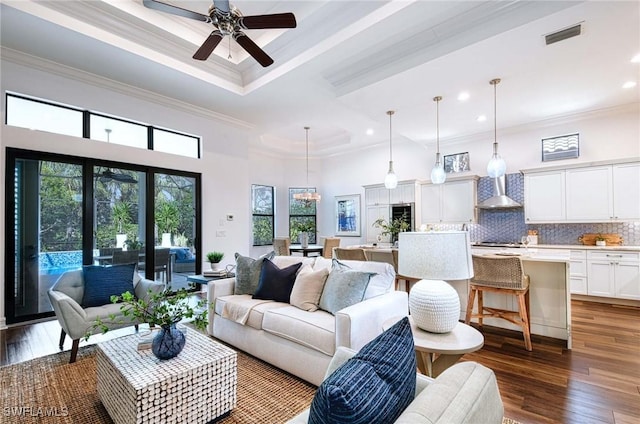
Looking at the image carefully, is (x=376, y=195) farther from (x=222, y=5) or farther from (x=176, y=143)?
(x=222, y=5)

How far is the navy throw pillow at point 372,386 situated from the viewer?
2.46 ft

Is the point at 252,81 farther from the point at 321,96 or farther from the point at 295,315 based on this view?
the point at 295,315

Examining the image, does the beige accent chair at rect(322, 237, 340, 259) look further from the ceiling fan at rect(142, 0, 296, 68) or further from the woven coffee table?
the woven coffee table

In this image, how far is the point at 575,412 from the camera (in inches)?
78.2

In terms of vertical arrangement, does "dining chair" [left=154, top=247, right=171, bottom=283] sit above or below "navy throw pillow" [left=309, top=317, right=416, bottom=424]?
below

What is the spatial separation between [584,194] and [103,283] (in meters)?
6.99

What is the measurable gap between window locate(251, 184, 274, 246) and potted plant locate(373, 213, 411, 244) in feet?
10.1

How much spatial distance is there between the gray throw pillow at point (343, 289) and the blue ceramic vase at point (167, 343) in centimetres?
114

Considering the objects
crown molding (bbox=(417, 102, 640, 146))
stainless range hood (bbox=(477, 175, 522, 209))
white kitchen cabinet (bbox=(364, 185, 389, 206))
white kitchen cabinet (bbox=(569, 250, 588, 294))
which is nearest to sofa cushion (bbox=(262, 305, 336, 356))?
stainless range hood (bbox=(477, 175, 522, 209))

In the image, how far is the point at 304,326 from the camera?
7.55 ft

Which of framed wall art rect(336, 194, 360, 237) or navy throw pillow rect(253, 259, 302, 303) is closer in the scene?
navy throw pillow rect(253, 259, 302, 303)

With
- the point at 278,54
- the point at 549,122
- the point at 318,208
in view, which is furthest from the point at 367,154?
the point at 278,54

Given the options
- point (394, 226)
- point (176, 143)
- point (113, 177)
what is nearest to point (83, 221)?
point (113, 177)

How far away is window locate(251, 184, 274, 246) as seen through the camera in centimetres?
820
